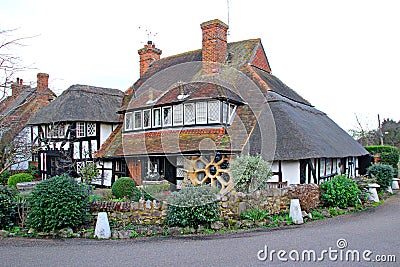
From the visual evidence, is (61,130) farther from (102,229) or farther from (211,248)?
(211,248)

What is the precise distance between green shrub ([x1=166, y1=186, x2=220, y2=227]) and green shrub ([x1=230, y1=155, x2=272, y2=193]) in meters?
2.02

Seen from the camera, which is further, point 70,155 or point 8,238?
point 70,155

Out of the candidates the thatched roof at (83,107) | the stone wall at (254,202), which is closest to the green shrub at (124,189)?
the stone wall at (254,202)

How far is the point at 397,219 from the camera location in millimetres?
10750

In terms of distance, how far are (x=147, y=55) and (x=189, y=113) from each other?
899 cm

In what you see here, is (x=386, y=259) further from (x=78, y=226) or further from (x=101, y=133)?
(x=101, y=133)

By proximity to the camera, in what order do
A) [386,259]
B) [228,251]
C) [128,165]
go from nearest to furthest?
[386,259], [228,251], [128,165]

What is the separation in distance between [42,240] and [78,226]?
3.18ft

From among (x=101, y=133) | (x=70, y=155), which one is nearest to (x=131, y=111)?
(x=101, y=133)

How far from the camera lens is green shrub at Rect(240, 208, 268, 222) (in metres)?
10.0

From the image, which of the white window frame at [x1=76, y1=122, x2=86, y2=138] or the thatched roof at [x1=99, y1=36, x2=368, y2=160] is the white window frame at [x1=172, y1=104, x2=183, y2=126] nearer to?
the thatched roof at [x1=99, y1=36, x2=368, y2=160]

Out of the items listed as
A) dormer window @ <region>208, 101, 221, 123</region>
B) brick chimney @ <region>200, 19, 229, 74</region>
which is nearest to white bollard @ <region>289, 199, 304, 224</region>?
dormer window @ <region>208, 101, 221, 123</region>

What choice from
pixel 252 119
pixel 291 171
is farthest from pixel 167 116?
pixel 291 171

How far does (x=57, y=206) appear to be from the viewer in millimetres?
9203
